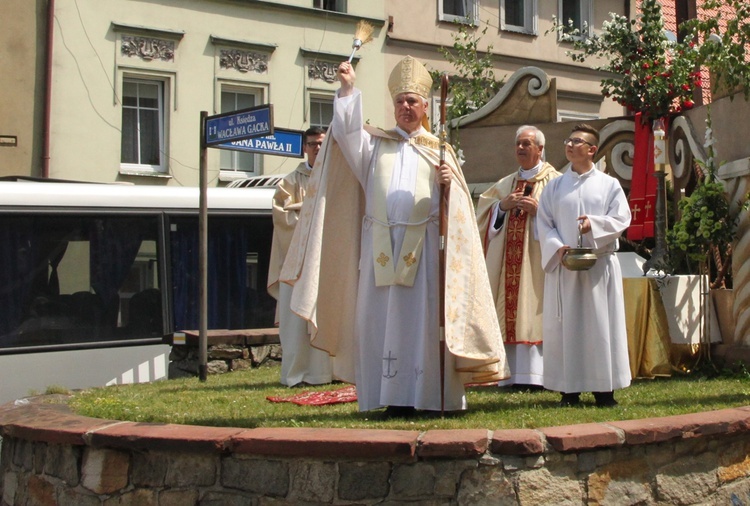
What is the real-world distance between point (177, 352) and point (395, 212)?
16.1 feet

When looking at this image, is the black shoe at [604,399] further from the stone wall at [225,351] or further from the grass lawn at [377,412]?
the stone wall at [225,351]

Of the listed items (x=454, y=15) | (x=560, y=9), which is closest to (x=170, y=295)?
(x=454, y=15)

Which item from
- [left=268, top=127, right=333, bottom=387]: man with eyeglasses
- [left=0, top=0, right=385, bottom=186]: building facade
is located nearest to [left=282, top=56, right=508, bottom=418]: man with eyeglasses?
[left=268, top=127, right=333, bottom=387]: man with eyeglasses

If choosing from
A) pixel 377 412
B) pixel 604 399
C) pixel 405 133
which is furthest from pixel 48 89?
pixel 604 399

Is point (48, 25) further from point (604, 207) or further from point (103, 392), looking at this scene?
point (604, 207)

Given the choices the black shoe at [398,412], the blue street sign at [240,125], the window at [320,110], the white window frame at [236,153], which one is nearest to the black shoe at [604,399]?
the black shoe at [398,412]

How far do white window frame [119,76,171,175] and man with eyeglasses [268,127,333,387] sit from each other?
10.9m

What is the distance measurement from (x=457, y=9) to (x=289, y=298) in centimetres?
1551

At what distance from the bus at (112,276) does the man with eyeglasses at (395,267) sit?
494 cm

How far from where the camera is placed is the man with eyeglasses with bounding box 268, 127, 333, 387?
8.76 metres

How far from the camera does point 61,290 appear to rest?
1087cm

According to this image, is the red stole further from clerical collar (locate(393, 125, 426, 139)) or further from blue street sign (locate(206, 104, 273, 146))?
blue street sign (locate(206, 104, 273, 146))

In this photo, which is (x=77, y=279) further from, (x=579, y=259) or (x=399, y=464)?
(x=399, y=464)

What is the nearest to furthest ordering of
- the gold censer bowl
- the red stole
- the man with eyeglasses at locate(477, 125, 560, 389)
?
the gold censer bowl
the man with eyeglasses at locate(477, 125, 560, 389)
the red stole
